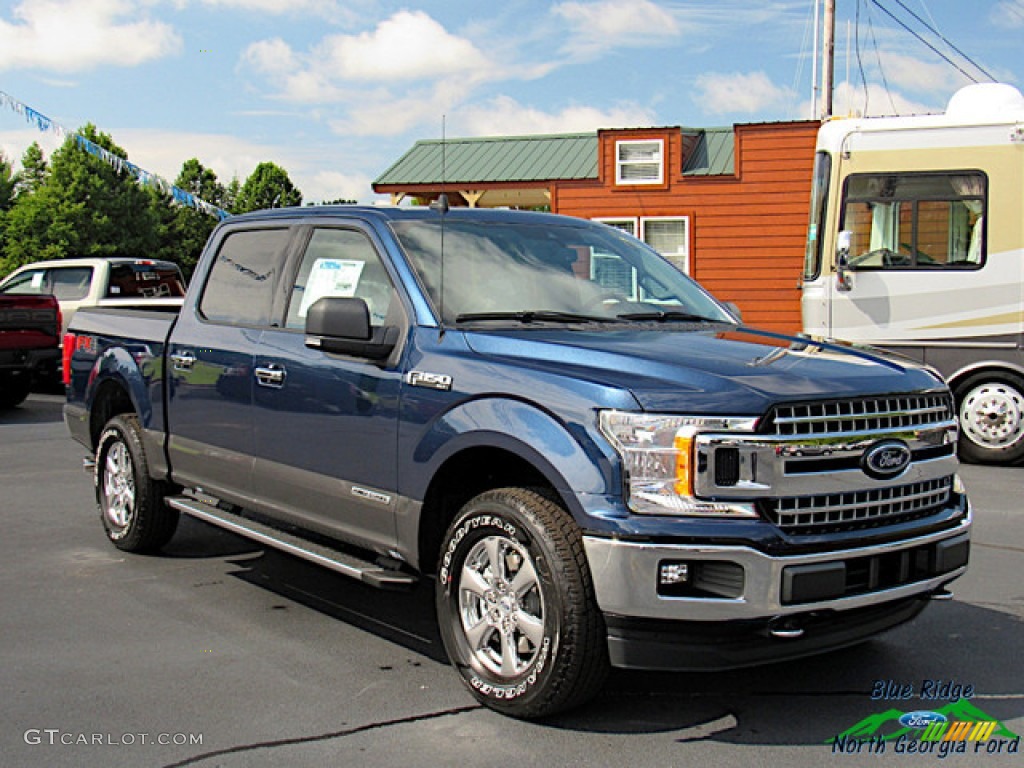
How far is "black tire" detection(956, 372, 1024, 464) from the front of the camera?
34.9ft

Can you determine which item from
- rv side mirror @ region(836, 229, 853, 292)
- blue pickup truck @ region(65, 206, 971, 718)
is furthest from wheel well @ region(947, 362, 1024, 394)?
blue pickup truck @ region(65, 206, 971, 718)

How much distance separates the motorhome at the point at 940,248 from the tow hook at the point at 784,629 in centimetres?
739

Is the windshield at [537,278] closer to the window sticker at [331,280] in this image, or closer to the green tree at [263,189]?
the window sticker at [331,280]

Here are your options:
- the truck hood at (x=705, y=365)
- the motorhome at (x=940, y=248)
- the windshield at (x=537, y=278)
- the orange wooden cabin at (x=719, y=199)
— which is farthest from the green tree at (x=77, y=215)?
the truck hood at (x=705, y=365)

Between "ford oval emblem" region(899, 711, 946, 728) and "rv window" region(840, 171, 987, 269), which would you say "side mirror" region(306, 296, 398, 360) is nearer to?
"ford oval emblem" region(899, 711, 946, 728)

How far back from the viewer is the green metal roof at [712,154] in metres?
22.4

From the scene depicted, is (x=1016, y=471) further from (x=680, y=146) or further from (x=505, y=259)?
(x=680, y=146)

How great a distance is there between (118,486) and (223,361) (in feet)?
5.33

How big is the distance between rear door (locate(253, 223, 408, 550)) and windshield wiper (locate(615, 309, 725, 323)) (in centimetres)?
100

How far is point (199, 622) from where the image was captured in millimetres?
5332

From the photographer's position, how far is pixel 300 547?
505 centimetres

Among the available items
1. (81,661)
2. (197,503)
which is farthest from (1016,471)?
(81,661)

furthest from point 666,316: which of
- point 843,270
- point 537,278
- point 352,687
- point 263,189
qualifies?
point 263,189

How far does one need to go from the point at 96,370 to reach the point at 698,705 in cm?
442
